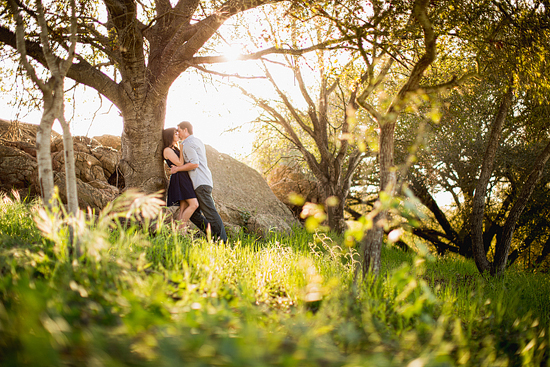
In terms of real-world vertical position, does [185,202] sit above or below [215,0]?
below

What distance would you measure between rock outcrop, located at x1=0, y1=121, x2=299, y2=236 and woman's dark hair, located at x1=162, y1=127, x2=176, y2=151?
1372 millimetres

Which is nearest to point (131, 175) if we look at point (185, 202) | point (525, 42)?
point (185, 202)

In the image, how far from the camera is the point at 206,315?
1.91m

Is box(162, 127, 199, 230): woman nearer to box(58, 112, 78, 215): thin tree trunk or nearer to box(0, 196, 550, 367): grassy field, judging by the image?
box(0, 196, 550, 367): grassy field

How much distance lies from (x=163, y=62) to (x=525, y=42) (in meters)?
6.42

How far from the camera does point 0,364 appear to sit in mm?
1465

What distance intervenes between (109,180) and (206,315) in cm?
787

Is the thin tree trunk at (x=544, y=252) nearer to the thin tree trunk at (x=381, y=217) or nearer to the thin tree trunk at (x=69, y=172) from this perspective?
the thin tree trunk at (x=381, y=217)

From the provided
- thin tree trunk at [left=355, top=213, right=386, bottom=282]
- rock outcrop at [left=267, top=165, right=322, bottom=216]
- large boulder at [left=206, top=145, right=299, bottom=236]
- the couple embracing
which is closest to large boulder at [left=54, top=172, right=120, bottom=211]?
the couple embracing

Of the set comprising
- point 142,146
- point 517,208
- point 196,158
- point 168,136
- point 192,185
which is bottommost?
point 192,185

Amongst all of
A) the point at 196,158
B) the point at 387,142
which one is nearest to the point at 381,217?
the point at 387,142

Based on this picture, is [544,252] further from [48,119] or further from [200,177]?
[48,119]

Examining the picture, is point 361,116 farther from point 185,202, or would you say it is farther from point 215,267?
→ point 215,267

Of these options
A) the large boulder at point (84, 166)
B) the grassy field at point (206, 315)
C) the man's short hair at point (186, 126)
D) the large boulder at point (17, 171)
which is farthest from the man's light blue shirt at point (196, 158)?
the large boulder at point (17, 171)
